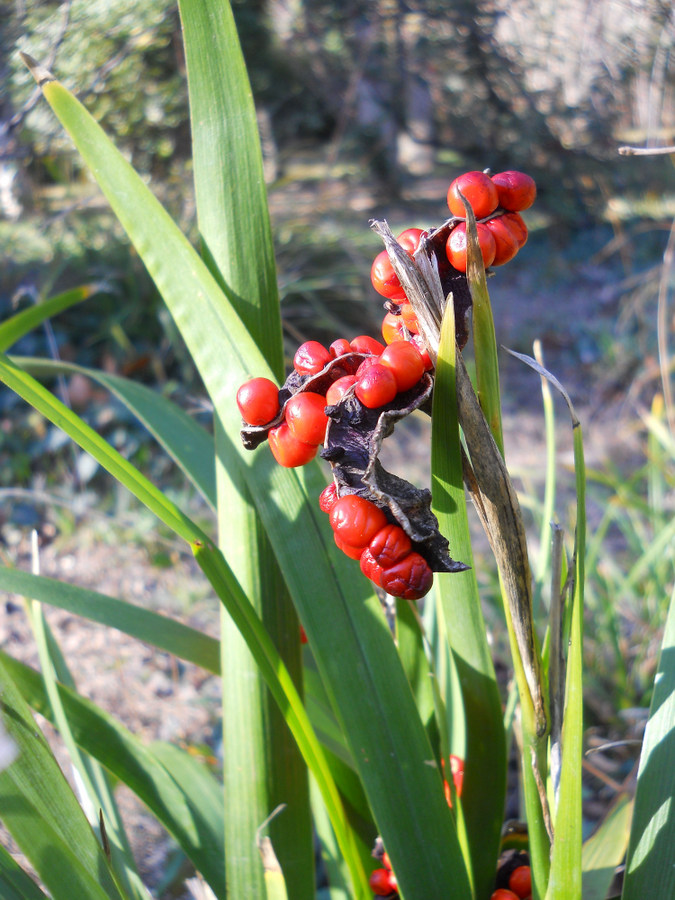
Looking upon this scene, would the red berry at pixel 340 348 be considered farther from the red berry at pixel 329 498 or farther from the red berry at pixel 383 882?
the red berry at pixel 383 882

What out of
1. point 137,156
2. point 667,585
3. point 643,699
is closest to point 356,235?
point 137,156

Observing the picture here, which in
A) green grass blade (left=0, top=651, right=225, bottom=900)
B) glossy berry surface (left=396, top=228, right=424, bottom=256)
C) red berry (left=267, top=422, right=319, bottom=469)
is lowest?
green grass blade (left=0, top=651, right=225, bottom=900)

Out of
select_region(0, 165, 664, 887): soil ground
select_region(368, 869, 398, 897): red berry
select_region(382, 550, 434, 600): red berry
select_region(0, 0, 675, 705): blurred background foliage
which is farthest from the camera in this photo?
select_region(0, 0, 675, 705): blurred background foliage

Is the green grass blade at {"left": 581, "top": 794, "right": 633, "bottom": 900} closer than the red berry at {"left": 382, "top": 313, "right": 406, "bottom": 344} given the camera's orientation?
No

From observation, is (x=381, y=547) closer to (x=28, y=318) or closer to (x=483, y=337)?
(x=483, y=337)

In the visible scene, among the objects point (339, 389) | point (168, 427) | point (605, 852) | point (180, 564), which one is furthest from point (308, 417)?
point (180, 564)

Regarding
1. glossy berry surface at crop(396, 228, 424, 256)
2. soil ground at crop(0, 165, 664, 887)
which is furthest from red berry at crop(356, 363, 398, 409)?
soil ground at crop(0, 165, 664, 887)

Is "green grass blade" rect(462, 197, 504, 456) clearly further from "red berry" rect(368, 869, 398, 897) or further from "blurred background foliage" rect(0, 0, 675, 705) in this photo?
"blurred background foliage" rect(0, 0, 675, 705)
